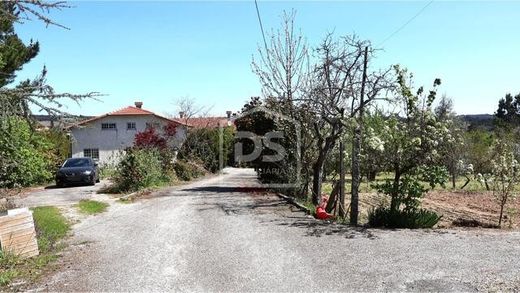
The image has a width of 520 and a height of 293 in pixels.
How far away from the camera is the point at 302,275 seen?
22.3 feet

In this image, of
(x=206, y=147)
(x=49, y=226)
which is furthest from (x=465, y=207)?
(x=206, y=147)

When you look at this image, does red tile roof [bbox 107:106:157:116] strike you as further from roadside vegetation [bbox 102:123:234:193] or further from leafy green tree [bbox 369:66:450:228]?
leafy green tree [bbox 369:66:450:228]

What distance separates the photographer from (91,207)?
47.4ft

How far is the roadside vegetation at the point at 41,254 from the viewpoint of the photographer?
706cm

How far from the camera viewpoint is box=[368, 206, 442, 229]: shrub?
1052 centimetres

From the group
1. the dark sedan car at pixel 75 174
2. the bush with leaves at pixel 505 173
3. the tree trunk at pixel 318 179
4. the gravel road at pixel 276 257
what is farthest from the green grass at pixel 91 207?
the bush with leaves at pixel 505 173

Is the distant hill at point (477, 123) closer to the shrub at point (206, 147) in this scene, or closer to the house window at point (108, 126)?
the shrub at point (206, 147)

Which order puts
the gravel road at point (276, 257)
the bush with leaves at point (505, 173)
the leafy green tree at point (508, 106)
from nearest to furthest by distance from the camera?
the gravel road at point (276, 257), the bush with leaves at point (505, 173), the leafy green tree at point (508, 106)

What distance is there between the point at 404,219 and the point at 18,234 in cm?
769

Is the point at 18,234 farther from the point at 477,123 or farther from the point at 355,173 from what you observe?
the point at 477,123

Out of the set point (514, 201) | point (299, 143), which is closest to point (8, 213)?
point (299, 143)

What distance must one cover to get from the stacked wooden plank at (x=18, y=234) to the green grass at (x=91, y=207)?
527cm

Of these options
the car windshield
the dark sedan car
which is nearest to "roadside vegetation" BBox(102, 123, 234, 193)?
the dark sedan car

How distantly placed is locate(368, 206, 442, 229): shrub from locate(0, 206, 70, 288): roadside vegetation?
6.75 meters
